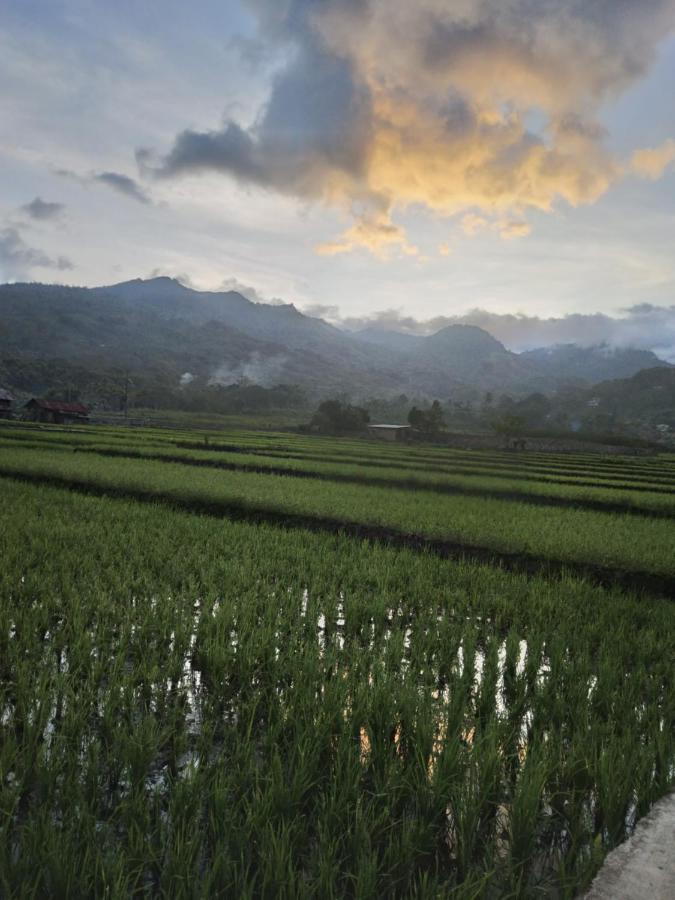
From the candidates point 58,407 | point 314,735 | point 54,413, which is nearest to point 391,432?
point 58,407

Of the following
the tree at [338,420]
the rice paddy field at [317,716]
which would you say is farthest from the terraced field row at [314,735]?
the tree at [338,420]

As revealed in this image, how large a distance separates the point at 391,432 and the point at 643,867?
197ft

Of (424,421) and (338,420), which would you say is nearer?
(424,421)

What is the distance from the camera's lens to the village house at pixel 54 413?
54.0 m

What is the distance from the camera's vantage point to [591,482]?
20422 mm

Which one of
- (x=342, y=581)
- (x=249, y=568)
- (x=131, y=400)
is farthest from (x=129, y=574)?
(x=131, y=400)

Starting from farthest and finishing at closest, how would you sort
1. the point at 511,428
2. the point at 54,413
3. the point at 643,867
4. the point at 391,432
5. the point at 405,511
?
the point at 511,428, the point at 391,432, the point at 54,413, the point at 405,511, the point at 643,867

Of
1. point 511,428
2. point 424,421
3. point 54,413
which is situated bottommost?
point 54,413

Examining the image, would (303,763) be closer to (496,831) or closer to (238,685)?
(496,831)

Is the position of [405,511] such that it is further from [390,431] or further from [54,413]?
[54,413]

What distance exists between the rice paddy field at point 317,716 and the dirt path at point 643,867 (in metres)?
0.09

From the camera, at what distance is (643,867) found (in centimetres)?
215

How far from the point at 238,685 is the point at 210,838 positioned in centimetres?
156

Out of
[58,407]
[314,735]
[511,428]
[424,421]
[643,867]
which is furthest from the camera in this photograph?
[511,428]
